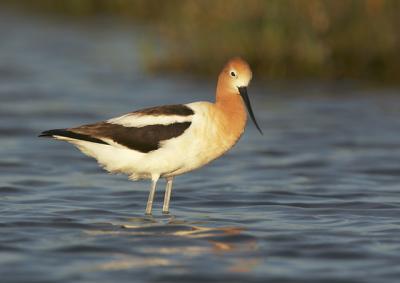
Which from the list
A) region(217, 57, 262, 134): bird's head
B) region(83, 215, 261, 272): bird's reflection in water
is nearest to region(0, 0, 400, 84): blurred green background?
region(217, 57, 262, 134): bird's head

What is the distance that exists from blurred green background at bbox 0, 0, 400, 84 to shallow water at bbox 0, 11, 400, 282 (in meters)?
0.55

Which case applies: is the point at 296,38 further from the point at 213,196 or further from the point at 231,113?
the point at 231,113

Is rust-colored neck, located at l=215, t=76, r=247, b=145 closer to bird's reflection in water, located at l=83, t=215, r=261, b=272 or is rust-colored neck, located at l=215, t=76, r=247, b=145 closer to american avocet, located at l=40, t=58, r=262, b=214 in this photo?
american avocet, located at l=40, t=58, r=262, b=214

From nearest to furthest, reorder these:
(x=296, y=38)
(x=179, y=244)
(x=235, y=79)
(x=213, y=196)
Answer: (x=179, y=244)
(x=235, y=79)
(x=213, y=196)
(x=296, y=38)

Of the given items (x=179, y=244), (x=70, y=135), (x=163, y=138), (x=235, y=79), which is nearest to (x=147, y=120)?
(x=163, y=138)

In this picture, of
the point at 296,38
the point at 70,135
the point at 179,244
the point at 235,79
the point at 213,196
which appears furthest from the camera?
the point at 296,38

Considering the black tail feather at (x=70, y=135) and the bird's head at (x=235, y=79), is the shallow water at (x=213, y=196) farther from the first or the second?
the bird's head at (x=235, y=79)

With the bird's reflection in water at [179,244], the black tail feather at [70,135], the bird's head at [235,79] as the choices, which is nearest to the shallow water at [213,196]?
the bird's reflection in water at [179,244]

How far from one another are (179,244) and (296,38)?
10001 mm

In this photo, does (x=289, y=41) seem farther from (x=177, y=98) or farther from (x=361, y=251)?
(x=361, y=251)

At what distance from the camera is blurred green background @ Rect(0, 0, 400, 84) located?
58.6 feet

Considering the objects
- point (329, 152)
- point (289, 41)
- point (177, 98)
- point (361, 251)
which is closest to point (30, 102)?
point (177, 98)

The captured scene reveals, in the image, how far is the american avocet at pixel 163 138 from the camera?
30.4ft

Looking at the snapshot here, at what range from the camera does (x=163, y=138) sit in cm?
935
